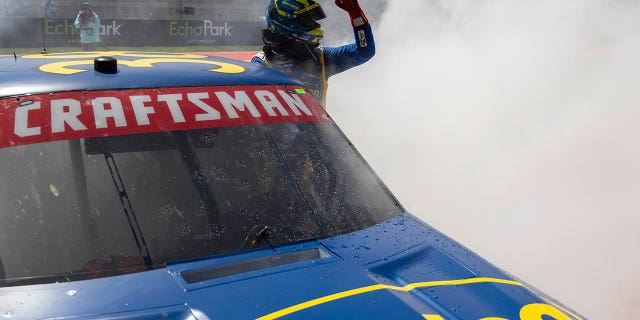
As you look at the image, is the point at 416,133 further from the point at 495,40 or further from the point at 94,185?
the point at 94,185

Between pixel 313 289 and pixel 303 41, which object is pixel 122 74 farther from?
pixel 303 41

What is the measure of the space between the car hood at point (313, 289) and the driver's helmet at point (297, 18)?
220 centimetres

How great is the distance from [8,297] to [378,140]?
6.82 meters

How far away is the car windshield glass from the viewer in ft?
6.80

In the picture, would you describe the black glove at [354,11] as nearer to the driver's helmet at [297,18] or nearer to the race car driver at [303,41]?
the race car driver at [303,41]

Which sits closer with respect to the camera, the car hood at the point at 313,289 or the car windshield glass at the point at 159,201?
the car hood at the point at 313,289

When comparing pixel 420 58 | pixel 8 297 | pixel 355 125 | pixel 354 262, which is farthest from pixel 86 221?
pixel 420 58

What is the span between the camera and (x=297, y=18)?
438 centimetres

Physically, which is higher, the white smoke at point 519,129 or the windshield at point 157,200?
the white smoke at point 519,129

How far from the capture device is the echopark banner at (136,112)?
2.22m

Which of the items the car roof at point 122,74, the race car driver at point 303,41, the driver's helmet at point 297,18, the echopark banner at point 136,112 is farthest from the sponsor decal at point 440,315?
the driver's helmet at point 297,18

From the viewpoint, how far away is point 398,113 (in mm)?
9586

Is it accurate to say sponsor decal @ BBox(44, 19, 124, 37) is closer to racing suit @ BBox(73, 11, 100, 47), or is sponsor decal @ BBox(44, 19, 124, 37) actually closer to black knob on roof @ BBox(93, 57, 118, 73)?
racing suit @ BBox(73, 11, 100, 47)

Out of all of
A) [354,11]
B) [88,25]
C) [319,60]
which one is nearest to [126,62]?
[319,60]
